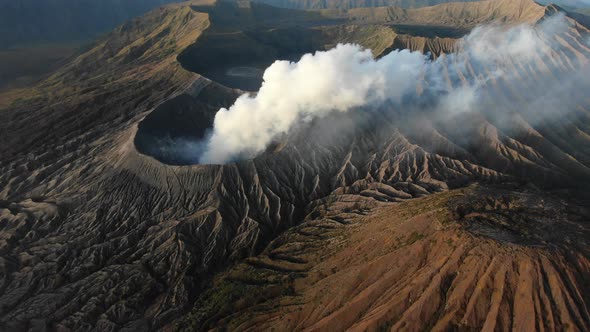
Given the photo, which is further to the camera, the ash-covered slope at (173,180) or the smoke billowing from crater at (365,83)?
the smoke billowing from crater at (365,83)

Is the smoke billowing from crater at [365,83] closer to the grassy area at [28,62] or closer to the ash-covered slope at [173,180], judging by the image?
the ash-covered slope at [173,180]

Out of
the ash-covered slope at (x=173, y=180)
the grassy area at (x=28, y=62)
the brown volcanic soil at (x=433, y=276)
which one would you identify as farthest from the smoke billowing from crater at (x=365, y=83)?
the grassy area at (x=28, y=62)

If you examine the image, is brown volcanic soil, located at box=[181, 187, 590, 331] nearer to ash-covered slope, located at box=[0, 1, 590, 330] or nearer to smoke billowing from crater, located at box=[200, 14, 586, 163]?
ash-covered slope, located at box=[0, 1, 590, 330]

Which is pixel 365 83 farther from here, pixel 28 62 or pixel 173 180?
pixel 28 62

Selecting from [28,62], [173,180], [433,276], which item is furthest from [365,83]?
[28,62]

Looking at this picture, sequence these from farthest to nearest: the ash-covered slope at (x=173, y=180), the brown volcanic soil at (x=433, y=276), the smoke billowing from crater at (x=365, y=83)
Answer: the smoke billowing from crater at (x=365, y=83) → the ash-covered slope at (x=173, y=180) → the brown volcanic soil at (x=433, y=276)

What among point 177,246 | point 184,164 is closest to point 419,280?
point 177,246

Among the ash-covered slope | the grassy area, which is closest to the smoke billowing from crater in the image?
the ash-covered slope
